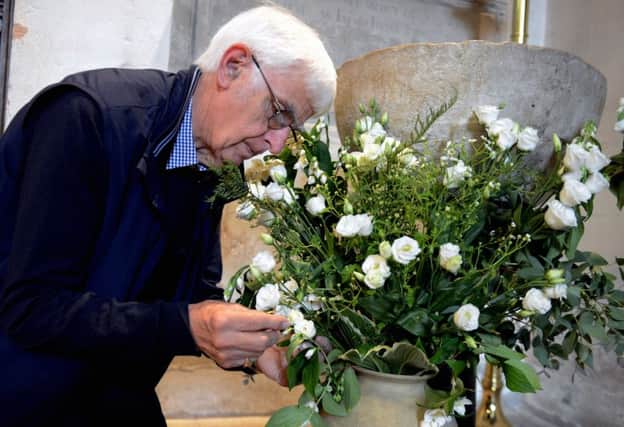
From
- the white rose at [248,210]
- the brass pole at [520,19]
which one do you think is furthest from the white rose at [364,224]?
the brass pole at [520,19]

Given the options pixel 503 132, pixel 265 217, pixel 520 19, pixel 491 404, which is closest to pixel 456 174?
pixel 503 132

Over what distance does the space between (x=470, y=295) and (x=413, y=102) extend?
37 cm

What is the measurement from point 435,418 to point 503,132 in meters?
0.44

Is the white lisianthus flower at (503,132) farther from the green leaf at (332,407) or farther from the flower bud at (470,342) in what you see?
the green leaf at (332,407)

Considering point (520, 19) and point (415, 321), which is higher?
point (520, 19)

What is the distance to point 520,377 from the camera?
0.78m

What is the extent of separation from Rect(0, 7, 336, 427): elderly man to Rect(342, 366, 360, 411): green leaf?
0.41 feet

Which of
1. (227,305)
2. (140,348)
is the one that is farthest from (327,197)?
(140,348)

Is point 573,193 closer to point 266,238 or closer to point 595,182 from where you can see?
point 595,182

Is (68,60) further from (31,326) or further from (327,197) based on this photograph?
(327,197)

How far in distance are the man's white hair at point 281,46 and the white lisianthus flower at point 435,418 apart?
613 mm

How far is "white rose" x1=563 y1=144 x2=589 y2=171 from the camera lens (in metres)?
0.87

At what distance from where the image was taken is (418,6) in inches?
102

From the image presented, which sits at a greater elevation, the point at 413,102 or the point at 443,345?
the point at 413,102
